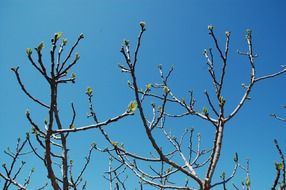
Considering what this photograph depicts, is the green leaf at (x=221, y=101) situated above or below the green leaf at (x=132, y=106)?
above

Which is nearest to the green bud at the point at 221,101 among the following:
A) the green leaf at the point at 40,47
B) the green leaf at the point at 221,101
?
the green leaf at the point at 221,101

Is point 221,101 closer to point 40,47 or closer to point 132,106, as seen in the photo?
point 132,106

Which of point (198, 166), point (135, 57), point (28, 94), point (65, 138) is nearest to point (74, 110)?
point (65, 138)

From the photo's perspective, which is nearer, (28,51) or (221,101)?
(28,51)

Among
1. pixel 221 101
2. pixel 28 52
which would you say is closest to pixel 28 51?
pixel 28 52

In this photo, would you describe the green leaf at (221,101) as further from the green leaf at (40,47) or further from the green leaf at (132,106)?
the green leaf at (40,47)

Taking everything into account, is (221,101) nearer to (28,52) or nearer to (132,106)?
(132,106)

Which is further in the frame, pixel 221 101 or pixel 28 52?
pixel 221 101

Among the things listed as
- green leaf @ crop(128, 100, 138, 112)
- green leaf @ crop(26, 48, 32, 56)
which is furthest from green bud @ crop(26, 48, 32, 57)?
green leaf @ crop(128, 100, 138, 112)

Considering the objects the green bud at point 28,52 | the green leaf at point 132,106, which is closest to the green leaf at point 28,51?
the green bud at point 28,52

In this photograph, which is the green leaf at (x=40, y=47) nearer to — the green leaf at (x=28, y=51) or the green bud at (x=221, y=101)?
the green leaf at (x=28, y=51)

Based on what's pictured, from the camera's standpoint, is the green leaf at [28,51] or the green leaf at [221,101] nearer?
the green leaf at [28,51]

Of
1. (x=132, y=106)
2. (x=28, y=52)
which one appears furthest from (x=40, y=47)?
(x=132, y=106)

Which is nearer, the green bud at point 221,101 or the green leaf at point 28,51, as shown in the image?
the green leaf at point 28,51
